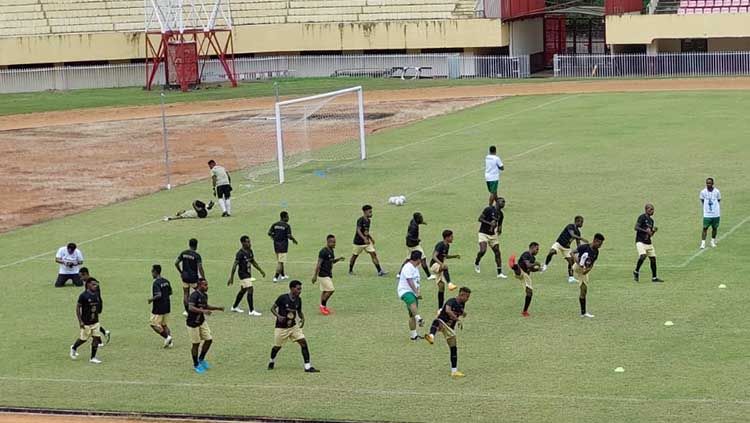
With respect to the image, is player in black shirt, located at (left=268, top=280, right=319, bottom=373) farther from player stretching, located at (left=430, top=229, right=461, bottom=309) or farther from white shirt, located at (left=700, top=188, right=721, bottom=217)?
white shirt, located at (left=700, top=188, right=721, bottom=217)

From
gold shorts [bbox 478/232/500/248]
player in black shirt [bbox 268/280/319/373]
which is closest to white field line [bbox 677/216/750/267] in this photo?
gold shorts [bbox 478/232/500/248]

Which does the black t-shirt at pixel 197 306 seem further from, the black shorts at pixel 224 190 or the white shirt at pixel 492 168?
the white shirt at pixel 492 168

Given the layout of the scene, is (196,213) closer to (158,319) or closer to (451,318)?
(158,319)

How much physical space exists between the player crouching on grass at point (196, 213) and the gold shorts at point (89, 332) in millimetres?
14427

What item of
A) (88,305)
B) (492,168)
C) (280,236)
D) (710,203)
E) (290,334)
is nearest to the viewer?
(290,334)

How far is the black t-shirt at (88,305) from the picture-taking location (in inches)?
942

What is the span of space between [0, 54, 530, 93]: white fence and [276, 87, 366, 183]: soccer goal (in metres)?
21.8

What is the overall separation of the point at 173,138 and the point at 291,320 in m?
36.3

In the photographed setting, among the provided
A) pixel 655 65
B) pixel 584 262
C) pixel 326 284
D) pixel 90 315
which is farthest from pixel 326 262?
pixel 655 65

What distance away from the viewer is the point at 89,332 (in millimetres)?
24234

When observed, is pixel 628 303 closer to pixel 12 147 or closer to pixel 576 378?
pixel 576 378

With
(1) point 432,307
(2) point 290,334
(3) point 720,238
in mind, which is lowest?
(1) point 432,307

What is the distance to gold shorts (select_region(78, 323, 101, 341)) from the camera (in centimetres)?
2420

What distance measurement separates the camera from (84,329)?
24.2 metres
